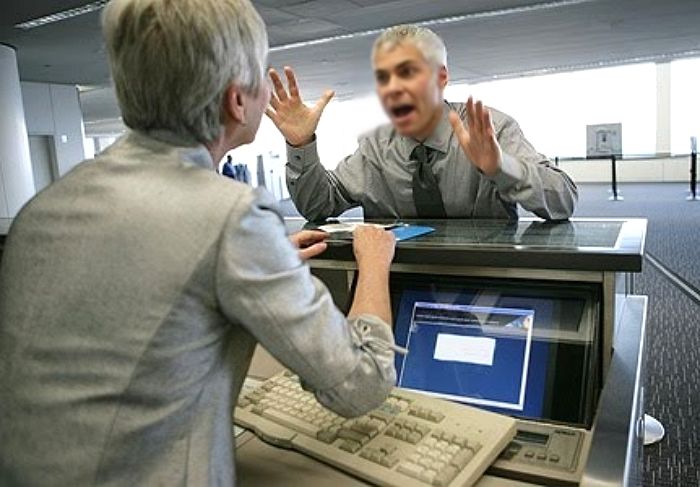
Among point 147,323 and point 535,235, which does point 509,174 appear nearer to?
point 535,235

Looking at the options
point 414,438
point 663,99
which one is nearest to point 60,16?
point 414,438

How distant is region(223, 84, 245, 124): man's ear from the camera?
26.0 inches

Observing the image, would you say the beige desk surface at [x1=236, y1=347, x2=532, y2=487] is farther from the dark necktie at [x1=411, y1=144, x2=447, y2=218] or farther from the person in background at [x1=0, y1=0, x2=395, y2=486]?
the dark necktie at [x1=411, y1=144, x2=447, y2=218]

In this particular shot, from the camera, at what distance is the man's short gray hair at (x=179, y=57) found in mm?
608

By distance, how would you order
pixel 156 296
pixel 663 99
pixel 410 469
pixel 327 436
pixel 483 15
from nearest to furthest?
pixel 156 296 < pixel 410 469 < pixel 327 436 < pixel 483 15 < pixel 663 99

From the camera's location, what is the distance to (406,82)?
1.34m

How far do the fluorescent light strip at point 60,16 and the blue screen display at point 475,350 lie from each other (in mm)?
4693

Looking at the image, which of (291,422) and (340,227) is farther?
(340,227)

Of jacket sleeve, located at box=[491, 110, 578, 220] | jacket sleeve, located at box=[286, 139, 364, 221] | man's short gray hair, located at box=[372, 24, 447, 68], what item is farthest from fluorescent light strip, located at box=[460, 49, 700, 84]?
jacket sleeve, located at box=[491, 110, 578, 220]

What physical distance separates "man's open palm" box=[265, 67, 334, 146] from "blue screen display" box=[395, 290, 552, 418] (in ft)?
2.07

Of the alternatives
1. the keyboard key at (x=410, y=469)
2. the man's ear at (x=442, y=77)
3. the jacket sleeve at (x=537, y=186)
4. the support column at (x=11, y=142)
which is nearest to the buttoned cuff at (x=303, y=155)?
the man's ear at (x=442, y=77)

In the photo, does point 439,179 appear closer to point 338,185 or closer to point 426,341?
point 338,185

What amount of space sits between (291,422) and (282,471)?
91 millimetres

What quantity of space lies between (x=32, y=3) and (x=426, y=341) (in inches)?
197
